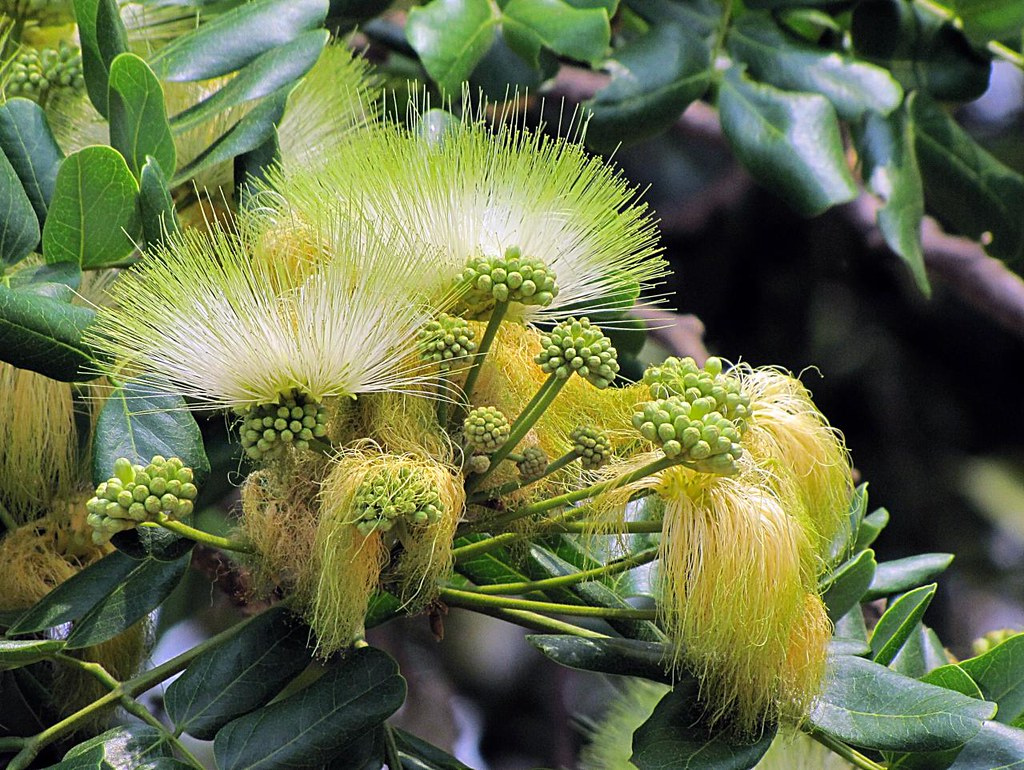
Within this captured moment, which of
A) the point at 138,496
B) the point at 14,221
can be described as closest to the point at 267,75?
the point at 14,221

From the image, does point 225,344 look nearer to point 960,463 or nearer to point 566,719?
point 566,719

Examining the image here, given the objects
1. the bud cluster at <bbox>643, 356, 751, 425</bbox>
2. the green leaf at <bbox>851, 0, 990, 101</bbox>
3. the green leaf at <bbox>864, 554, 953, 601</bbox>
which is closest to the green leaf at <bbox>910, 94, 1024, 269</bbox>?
the green leaf at <bbox>851, 0, 990, 101</bbox>

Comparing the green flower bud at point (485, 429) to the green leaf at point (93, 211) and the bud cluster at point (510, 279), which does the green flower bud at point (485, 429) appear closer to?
the bud cluster at point (510, 279)

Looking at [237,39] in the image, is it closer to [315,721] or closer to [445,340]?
[445,340]

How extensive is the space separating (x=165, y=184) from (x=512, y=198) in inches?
14.1

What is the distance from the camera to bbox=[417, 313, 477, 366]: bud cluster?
3.61 ft

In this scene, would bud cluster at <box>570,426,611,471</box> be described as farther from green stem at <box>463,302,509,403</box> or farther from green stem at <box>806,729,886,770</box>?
green stem at <box>806,729,886,770</box>

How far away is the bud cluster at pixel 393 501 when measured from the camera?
1.05m

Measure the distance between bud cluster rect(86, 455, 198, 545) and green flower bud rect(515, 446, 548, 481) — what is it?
1.01 feet

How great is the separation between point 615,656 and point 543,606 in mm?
97

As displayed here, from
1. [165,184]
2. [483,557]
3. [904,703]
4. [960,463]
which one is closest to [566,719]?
[960,463]

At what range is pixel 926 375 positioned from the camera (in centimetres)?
354

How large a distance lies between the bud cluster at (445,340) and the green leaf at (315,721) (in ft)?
1.03

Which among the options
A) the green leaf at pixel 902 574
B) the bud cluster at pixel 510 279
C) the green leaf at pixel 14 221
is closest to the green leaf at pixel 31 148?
the green leaf at pixel 14 221
